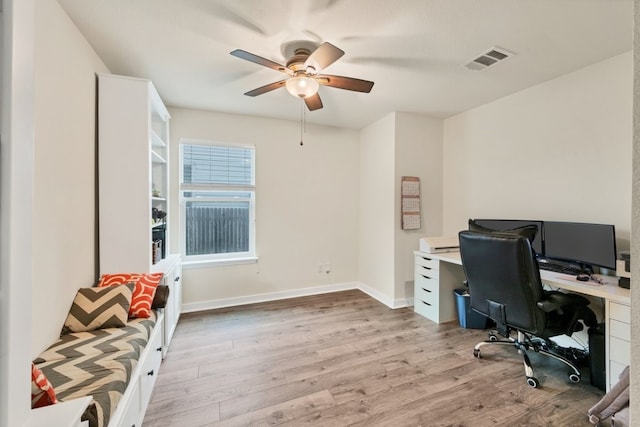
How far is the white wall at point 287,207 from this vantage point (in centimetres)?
339

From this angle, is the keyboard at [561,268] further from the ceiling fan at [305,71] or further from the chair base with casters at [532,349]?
the ceiling fan at [305,71]

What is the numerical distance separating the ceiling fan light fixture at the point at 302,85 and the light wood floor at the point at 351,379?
7.27 feet

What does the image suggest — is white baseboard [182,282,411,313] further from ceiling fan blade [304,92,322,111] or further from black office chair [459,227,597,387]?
ceiling fan blade [304,92,322,111]

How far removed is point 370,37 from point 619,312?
2.45 meters

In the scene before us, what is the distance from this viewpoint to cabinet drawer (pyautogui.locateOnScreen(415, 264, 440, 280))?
3.00m

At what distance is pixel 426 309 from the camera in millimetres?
3129

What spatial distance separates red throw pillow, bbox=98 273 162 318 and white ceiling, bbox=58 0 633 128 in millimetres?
1789

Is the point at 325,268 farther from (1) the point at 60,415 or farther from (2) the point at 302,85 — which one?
(1) the point at 60,415

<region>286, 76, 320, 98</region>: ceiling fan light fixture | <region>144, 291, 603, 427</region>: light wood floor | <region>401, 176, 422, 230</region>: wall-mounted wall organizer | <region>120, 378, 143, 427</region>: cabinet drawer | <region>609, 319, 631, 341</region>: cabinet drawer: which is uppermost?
<region>286, 76, 320, 98</region>: ceiling fan light fixture

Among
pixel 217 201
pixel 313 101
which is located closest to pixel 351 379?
pixel 313 101

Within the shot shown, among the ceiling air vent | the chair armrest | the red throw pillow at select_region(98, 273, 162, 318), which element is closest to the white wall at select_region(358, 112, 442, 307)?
the ceiling air vent

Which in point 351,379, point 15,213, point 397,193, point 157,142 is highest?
point 157,142

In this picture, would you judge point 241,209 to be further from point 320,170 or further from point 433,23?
point 433,23

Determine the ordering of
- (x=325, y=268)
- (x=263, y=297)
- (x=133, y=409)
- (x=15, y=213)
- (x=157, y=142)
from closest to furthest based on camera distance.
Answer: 1. (x=15, y=213)
2. (x=133, y=409)
3. (x=157, y=142)
4. (x=263, y=297)
5. (x=325, y=268)
